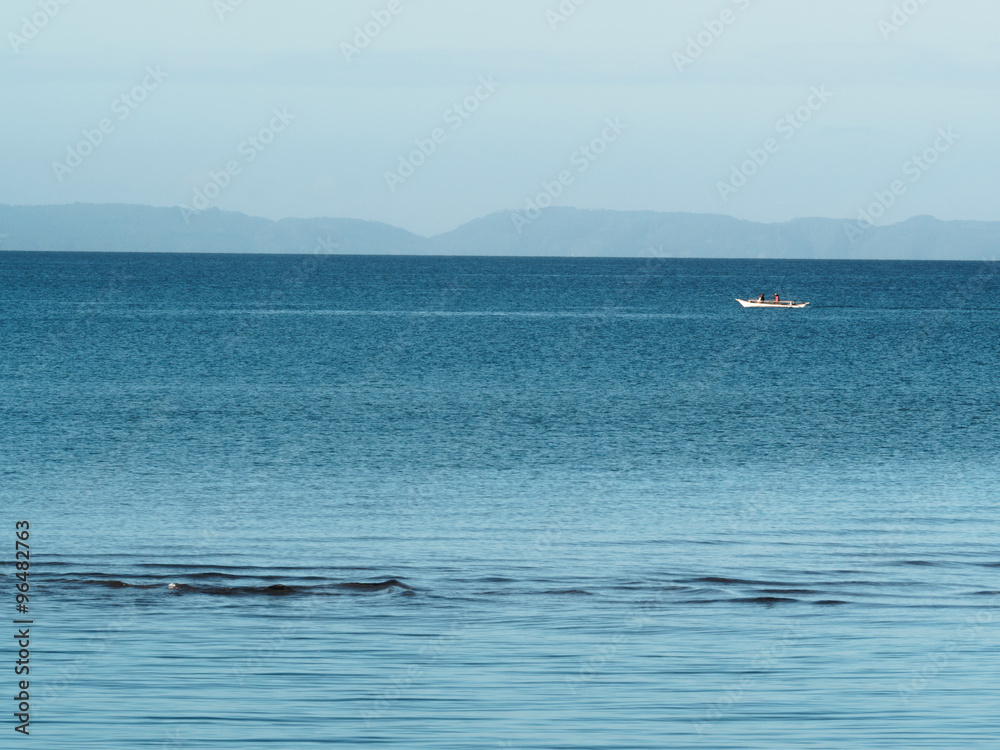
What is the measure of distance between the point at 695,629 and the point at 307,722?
5912 mm

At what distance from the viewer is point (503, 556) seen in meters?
Result: 21.9

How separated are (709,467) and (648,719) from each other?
19.6m

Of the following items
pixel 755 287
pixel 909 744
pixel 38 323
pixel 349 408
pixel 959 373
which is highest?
pixel 755 287

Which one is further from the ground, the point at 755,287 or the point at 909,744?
the point at 755,287

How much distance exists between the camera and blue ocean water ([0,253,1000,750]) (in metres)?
13.7

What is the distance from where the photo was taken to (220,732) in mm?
12953

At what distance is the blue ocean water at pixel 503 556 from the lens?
13742 mm

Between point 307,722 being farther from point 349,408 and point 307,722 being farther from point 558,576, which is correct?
point 349,408

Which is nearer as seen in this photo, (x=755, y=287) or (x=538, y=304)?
(x=538, y=304)

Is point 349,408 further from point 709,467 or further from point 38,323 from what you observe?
point 38,323

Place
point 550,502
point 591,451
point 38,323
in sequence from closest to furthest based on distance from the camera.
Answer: point 550,502 → point 591,451 → point 38,323

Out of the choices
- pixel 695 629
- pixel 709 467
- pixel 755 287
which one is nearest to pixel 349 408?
pixel 709 467

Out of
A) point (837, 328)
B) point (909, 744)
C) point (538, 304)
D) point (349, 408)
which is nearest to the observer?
point (909, 744)

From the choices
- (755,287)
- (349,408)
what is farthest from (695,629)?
(755,287)
